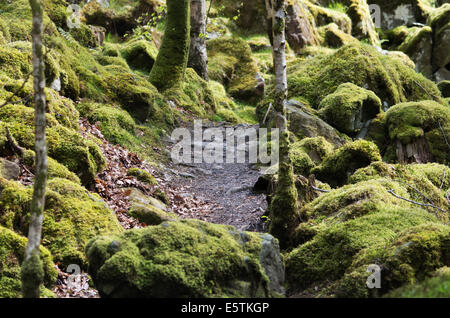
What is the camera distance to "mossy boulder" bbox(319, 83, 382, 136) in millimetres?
12484

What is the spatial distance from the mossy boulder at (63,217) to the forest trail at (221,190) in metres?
2.59

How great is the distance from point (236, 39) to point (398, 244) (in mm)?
18933

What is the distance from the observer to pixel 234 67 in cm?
2095

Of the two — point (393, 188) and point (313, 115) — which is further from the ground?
point (313, 115)

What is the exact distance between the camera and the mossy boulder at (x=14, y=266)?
14.3ft

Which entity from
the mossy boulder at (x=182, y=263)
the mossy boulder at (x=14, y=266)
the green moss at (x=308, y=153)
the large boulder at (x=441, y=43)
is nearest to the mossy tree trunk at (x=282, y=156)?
the mossy boulder at (x=182, y=263)

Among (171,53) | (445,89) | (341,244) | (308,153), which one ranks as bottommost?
(341,244)

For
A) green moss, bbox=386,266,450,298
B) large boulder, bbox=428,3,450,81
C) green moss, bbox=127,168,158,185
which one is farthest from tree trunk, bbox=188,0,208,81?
large boulder, bbox=428,3,450,81

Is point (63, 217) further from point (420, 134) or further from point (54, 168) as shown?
point (420, 134)

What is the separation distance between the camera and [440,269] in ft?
14.2

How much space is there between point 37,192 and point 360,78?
42.4ft

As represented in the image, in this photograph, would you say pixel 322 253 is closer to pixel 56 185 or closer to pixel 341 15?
pixel 56 185

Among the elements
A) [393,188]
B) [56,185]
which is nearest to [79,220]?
[56,185]

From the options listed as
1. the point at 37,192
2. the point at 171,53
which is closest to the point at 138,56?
the point at 171,53
